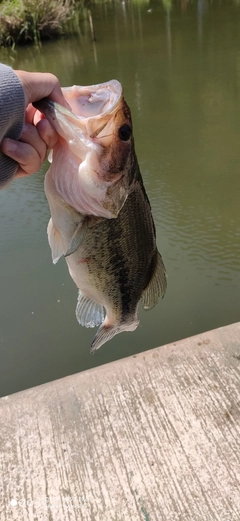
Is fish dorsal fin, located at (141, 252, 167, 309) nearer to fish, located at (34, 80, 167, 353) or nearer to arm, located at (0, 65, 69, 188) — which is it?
fish, located at (34, 80, 167, 353)

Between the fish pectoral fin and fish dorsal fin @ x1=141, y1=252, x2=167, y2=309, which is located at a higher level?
the fish pectoral fin

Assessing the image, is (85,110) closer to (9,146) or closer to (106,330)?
(9,146)

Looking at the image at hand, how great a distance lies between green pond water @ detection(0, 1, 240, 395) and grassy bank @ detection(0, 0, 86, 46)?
15.7 feet

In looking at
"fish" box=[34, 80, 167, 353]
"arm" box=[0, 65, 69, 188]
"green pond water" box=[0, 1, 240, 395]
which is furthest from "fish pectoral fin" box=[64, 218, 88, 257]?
"green pond water" box=[0, 1, 240, 395]

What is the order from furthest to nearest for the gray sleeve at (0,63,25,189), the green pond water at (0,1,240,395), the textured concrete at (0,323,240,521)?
the green pond water at (0,1,240,395) < the textured concrete at (0,323,240,521) < the gray sleeve at (0,63,25,189)

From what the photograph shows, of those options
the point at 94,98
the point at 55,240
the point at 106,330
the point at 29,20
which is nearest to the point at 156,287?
the point at 106,330

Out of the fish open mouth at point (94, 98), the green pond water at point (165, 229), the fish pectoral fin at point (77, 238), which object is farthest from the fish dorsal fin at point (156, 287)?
the green pond water at point (165, 229)

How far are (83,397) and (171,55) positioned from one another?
1157 cm

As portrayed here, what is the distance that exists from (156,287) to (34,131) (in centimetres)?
82

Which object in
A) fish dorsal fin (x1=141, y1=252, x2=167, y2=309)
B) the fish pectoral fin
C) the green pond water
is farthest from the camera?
the green pond water

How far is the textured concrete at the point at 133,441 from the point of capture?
200 cm

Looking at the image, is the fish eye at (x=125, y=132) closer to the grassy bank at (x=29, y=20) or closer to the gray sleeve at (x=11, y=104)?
the gray sleeve at (x=11, y=104)

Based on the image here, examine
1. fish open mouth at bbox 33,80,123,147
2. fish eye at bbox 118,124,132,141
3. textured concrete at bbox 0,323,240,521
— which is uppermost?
fish open mouth at bbox 33,80,123,147

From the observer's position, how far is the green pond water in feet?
11.8
